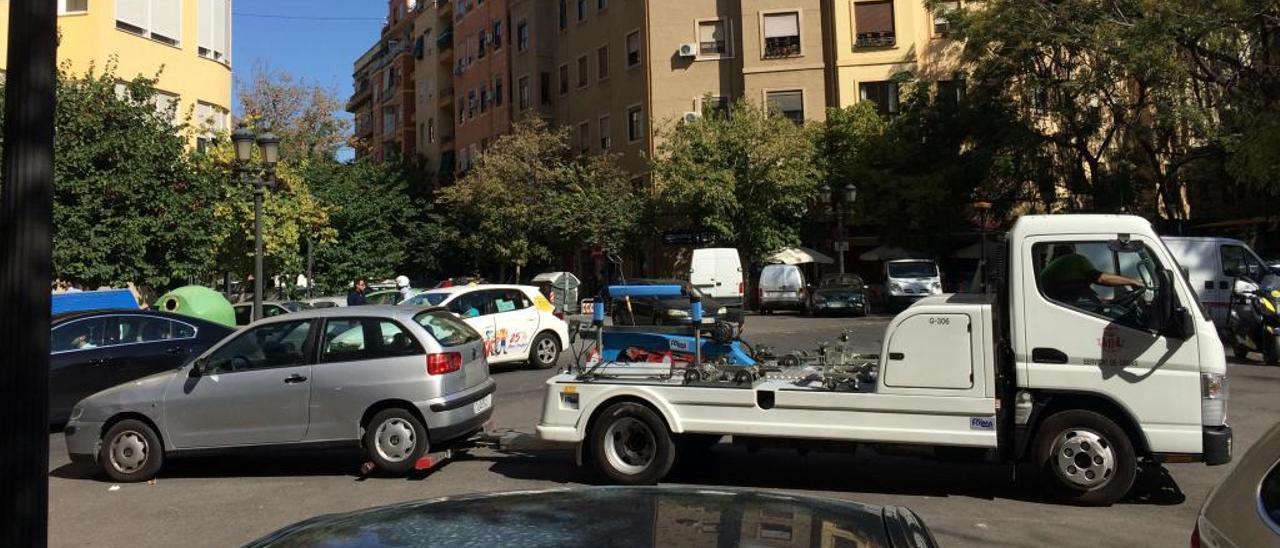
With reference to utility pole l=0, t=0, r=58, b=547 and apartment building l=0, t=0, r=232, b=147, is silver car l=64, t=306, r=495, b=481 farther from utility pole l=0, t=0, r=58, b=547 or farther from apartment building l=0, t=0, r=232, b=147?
apartment building l=0, t=0, r=232, b=147

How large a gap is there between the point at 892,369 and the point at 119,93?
22554 mm

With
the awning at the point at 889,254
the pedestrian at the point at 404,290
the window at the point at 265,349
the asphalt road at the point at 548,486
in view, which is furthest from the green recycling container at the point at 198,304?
the awning at the point at 889,254

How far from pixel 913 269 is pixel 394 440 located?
82.8 feet

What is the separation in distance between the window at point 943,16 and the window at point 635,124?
1303cm

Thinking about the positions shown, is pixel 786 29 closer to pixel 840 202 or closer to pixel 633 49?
pixel 633 49

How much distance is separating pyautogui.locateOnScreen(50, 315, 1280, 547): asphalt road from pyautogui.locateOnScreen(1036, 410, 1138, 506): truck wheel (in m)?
0.14

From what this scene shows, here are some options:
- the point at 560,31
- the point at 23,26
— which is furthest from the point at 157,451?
the point at 560,31

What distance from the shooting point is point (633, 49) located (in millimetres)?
41250

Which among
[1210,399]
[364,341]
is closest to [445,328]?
[364,341]

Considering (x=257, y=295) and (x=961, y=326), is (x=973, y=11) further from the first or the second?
(x=961, y=326)

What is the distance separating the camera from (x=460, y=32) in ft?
186

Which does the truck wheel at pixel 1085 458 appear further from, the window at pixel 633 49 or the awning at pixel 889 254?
the window at pixel 633 49

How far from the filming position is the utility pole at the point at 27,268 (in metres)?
3.00

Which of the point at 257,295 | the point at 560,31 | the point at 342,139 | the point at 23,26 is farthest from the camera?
the point at 342,139
